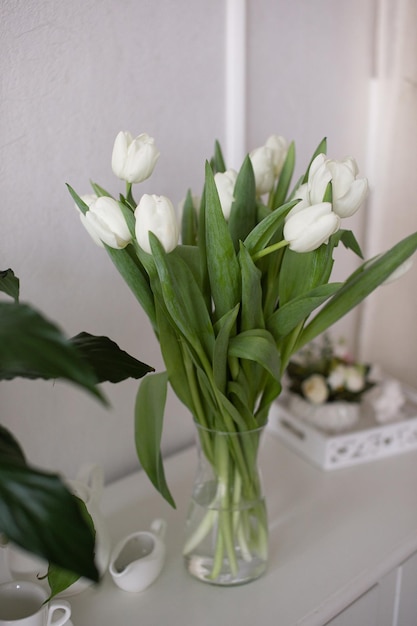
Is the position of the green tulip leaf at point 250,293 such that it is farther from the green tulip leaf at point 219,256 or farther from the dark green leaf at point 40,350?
the dark green leaf at point 40,350

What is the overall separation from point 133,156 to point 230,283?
6.6 inches

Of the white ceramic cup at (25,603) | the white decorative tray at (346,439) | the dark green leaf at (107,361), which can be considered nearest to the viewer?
the dark green leaf at (107,361)

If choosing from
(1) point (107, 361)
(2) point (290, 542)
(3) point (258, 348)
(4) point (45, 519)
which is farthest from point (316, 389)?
(4) point (45, 519)

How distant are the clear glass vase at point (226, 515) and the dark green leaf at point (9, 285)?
294 millimetres

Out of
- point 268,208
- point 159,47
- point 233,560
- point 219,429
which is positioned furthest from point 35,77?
point 233,560

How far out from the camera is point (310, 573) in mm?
857

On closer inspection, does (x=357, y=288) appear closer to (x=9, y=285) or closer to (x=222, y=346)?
(x=222, y=346)

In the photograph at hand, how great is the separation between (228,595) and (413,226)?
75 centimetres

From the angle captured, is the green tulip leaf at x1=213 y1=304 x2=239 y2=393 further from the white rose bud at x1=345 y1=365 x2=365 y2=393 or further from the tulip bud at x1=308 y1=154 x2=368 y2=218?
the white rose bud at x1=345 y1=365 x2=365 y2=393

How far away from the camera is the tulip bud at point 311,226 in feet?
2.04

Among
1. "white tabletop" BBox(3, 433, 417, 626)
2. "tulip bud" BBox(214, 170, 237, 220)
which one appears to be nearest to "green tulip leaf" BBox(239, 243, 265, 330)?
"tulip bud" BBox(214, 170, 237, 220)

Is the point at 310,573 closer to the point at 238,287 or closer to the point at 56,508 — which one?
the point at 238,287

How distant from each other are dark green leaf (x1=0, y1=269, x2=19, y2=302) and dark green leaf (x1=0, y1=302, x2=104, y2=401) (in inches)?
7.5

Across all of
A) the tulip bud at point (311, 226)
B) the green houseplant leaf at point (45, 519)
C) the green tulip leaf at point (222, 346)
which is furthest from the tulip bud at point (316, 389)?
the green houseplant leaf at point (45, 519)
